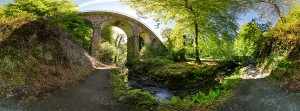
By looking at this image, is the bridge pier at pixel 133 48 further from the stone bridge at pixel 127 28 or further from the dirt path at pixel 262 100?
the dirt path at pixel 262 100

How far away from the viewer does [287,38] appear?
40.0ft

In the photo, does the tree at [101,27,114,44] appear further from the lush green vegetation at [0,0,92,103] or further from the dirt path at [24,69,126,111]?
the dirt path at [24,69,126,111]

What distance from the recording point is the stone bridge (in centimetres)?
3272

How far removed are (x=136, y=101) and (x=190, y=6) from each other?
11.1m

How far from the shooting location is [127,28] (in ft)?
124

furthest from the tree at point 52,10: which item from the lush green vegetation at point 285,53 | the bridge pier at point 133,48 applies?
the bridge pier at point 133,48

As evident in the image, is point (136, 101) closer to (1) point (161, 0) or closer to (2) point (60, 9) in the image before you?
(1) point (161, 0)

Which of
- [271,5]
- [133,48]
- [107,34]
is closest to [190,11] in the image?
[271,5]

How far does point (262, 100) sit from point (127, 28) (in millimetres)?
31420

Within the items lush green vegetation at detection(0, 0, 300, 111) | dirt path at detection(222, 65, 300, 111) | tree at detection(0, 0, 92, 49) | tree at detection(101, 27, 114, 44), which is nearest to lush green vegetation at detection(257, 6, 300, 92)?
lush green vegetation at detection(0, 0, 300, 111)

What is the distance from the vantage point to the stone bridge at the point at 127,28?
3272 centimetres

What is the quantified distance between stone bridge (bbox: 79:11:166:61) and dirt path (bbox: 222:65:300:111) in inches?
852

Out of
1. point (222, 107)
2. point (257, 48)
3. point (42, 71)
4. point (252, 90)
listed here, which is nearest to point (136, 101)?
point (222, 107)

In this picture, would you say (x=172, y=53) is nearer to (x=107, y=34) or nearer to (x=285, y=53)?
(x=285, y=53)
